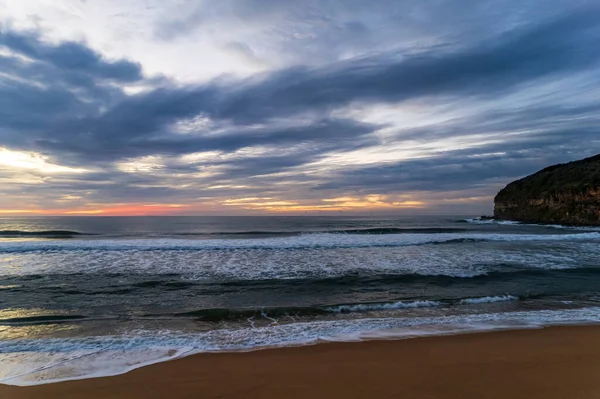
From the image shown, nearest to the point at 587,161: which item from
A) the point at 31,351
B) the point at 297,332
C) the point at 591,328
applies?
the point at 591,328

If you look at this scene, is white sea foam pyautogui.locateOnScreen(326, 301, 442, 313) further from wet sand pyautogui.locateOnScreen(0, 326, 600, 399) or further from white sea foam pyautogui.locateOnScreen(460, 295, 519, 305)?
wet sand pyautogui.locateOnScreen(0, 326, 600, 399)

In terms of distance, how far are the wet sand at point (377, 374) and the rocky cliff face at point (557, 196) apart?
48774 millimetres

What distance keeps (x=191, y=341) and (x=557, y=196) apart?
193 feet

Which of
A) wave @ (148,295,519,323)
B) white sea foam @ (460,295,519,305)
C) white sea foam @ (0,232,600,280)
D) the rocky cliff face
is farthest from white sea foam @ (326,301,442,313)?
the rocky cliff face

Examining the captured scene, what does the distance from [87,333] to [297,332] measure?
411 cm

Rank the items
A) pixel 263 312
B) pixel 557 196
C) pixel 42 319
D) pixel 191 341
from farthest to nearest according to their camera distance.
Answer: pixel 557 196, pixel 263 312, pixel 42 319, pixel 191 341

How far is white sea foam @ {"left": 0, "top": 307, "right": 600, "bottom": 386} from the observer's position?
16.3 ft

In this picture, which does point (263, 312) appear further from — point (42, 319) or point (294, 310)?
point (42, 319)

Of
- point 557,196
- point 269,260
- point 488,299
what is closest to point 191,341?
point 488,299

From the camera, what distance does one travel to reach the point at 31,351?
225 inches

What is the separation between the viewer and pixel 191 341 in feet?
19.9

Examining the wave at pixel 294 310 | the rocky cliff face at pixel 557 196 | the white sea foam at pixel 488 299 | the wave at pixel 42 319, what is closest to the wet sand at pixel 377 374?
the wave at pixel 294 310

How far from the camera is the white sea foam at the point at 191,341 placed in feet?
16.3

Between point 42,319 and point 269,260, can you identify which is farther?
point 269,260
